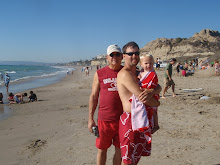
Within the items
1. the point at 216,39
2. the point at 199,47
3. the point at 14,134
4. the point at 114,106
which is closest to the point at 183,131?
the point at 114,106

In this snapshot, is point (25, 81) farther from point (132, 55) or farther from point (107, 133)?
point (132, 55)

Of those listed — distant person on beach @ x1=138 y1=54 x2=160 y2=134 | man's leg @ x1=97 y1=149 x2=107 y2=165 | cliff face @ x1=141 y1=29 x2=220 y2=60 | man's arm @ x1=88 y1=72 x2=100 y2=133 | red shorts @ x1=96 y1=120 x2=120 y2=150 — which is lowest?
man's leg @ x1=97 y1=149 x2=107 y2=165

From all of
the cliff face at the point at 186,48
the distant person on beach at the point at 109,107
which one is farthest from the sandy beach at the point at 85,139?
the cliff face at the point at 186,48

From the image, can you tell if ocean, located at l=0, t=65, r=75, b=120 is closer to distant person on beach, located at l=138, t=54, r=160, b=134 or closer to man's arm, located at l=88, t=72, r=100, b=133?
man's arm, located at l=88, t=72, r=100, b=133

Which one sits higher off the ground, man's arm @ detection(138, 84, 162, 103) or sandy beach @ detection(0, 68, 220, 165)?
man's arm @ detection(138, 84, 162, 103)

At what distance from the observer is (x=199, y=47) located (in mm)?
54625

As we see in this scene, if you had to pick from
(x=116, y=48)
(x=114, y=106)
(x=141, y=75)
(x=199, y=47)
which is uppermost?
(x=199, y=47)

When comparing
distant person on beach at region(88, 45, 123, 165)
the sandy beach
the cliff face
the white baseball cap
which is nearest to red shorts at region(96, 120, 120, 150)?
distant person on beach at region(88, 45, 123, 165)

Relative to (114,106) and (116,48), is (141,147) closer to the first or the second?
(114,106)

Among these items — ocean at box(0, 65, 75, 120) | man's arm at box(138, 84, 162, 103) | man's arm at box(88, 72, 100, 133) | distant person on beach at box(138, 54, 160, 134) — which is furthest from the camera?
ocean at box(0, 65, 75, 120)

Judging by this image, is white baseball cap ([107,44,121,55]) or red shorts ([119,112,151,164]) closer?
red shorts ([119,112,151,164])

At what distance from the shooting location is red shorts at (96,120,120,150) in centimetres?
260

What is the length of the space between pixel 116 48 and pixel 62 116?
503 cm

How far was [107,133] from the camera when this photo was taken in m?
2.62
